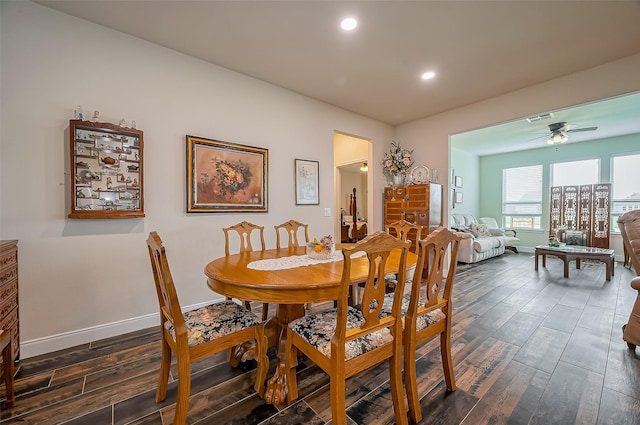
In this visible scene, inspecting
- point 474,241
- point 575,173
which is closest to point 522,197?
point 575,173

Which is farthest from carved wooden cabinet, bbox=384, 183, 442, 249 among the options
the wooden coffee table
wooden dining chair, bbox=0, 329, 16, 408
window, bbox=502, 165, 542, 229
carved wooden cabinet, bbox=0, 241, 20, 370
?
window, bbox=502, 165, 542, 229

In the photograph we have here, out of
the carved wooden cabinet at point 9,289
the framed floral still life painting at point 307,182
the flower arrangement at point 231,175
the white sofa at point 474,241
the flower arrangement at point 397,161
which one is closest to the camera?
the carved wooden cabinet at point 9,289

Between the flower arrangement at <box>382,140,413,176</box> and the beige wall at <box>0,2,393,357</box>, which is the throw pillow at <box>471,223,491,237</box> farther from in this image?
the beige wall at <box>0,2,393,357</box>

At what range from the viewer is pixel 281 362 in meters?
1.71

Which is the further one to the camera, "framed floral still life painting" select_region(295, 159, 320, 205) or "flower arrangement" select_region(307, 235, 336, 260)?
"framed floral still life painting" select_region(295, 159, 320, 205)

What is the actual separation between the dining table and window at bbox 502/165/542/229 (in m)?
7.08

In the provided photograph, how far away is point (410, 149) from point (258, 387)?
4.48 m

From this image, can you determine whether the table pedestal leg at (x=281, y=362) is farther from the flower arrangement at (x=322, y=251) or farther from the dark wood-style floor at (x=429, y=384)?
the flower arrangement at (x=322, y=251)

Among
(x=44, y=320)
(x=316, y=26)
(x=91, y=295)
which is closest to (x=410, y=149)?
(x=316, y=26)

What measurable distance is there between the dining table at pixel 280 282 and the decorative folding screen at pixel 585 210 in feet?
22.1

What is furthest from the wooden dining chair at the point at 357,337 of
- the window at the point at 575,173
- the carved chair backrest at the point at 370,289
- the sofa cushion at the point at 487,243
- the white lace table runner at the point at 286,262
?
the window at the point at 575,173

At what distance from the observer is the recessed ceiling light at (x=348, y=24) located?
225cm

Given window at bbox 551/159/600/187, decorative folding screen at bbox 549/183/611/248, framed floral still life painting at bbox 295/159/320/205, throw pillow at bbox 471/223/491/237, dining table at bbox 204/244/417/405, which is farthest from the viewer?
throw pillow at bbox 471/223/491/237

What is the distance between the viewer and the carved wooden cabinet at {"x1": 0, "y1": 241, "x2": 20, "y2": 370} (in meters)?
1.72
